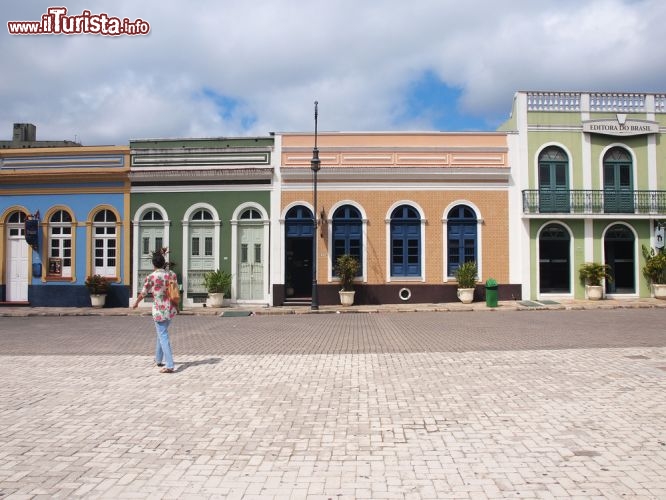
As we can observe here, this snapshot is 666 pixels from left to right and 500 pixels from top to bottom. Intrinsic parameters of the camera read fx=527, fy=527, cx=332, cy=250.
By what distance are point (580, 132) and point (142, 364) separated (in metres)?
18.5

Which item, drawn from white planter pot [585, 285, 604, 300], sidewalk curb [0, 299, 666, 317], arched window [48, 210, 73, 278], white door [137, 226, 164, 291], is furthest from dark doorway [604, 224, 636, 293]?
arched window [48, 210, 73, 278]

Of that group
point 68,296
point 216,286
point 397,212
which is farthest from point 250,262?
point 68,296

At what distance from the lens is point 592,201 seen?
20.2 metres

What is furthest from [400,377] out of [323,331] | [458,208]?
[458,208]

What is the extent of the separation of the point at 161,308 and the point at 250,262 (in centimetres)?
1214

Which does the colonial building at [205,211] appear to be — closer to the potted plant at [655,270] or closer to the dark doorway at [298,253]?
the dark doorway at [298,253]

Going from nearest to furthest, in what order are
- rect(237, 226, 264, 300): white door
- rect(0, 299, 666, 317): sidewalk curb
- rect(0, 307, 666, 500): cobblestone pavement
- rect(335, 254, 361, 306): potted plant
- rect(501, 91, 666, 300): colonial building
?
rect(0, 307, 666, 500): cobblestone pavement < rect(0, 299, 666, 317): sidewalk curb < rect(335, 254, 361, 306): potted plant < rect(501, 91, 666, 300): colonial building < rect(237, 226, 264, 300): white door

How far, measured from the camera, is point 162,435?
5.16 meters

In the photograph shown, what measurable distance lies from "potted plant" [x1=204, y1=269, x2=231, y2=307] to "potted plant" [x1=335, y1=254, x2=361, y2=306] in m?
4.26

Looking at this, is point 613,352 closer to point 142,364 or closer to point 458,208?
point 142,364

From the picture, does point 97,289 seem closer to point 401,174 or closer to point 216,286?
point 216,286

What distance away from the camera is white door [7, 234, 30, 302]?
68.5ft

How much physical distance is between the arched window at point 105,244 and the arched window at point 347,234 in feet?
28.2

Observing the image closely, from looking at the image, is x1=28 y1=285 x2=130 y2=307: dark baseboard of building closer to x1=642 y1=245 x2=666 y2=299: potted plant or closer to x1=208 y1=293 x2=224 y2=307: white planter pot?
x1=208 y1=293 x2=224 y2=307: white planter pot
